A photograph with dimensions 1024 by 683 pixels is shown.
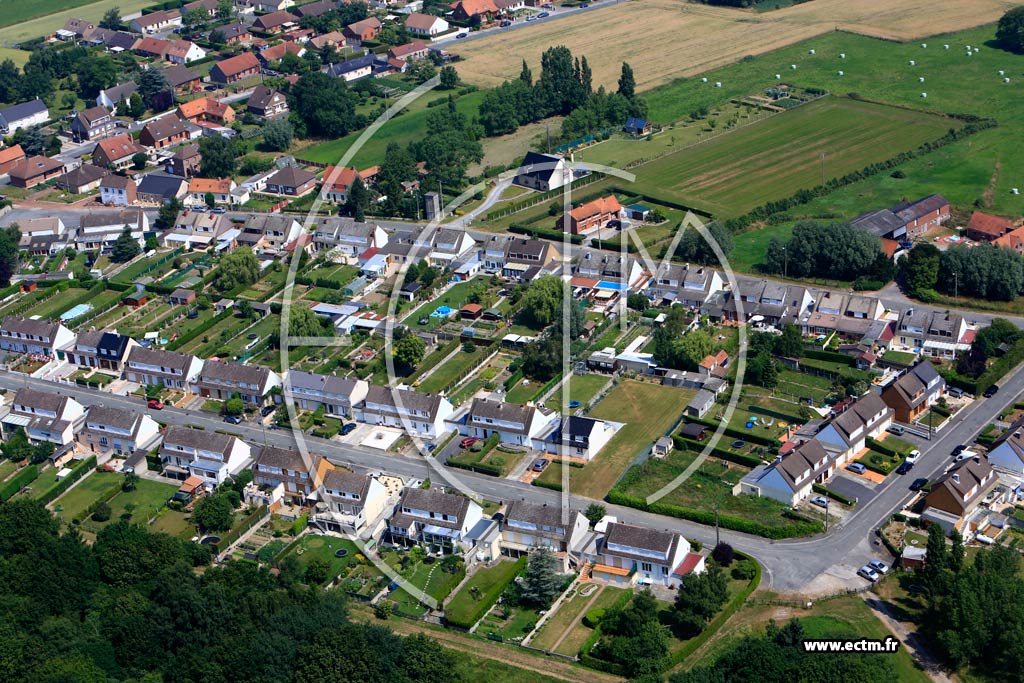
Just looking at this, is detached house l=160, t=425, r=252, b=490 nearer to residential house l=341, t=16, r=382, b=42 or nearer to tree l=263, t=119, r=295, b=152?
tree l=263, t=119, r=295, b=152

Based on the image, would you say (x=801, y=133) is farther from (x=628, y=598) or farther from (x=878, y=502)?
(x=628, y=598)

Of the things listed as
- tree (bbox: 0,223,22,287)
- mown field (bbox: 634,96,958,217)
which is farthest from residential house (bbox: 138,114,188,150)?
mown field (bbox: 634,96,958,217)

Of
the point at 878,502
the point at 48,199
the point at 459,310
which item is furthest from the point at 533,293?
the point at 48,199

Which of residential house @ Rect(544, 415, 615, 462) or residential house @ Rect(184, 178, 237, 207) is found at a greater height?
residential house @ Rect(184, 178, 237, 207)

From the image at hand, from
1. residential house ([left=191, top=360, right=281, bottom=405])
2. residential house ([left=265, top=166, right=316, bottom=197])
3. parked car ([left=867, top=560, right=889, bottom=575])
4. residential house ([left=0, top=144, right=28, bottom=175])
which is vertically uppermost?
residential house ([left=0, top=144, right=28, bottom=175])

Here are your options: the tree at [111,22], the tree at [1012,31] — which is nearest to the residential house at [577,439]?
the tree at [1012,31]

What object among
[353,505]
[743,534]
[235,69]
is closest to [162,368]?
[353,505]

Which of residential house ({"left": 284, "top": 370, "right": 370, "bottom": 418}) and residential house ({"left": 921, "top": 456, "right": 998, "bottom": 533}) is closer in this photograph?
residential house ({"left": 921, "top": 456, "right": 998, "bottom": 533})
